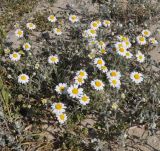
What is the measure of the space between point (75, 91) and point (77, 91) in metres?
0.03

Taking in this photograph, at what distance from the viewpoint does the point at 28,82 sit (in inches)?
195

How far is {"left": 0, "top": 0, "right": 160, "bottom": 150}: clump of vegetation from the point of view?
4.39 meters

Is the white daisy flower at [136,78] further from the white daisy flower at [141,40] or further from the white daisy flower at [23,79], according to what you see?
the white daisy flower at [23,79]

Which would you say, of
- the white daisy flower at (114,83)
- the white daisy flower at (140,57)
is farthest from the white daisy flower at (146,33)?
the white daisy flower at (114,83)

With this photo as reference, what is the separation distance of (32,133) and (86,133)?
2.27 feet

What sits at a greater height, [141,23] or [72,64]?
[141,23]

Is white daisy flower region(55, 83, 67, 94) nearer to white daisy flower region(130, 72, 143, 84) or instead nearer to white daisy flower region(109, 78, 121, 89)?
white daisy flower region(109, 78, 121, 89)

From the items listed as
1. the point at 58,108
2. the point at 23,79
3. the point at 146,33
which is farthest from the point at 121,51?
the point at 23,79

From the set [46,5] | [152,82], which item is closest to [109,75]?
[152,82]

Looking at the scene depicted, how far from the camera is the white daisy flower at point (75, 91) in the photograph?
4403 mm

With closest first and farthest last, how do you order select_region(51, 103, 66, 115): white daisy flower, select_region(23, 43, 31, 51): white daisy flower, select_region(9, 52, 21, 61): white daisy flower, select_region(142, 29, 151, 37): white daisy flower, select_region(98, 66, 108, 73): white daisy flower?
select_region(51, 103, 66, 115): white daisy flower, select_region(98, 66, 108, 73): white daisy flower, select_region(9, 52, 21, 61): white daisy flower, select_region(23, 43, 31, 51): white daisy flower, select_region(142, 29, 151, 37): white daisy flower

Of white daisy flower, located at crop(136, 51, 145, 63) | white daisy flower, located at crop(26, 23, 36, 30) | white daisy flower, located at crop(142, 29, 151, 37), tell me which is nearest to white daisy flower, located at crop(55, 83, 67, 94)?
white daisy flower, located at crop(136, 51, 145, 63)

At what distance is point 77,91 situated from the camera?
4.43 meters

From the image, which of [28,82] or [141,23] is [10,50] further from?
[141,23]
